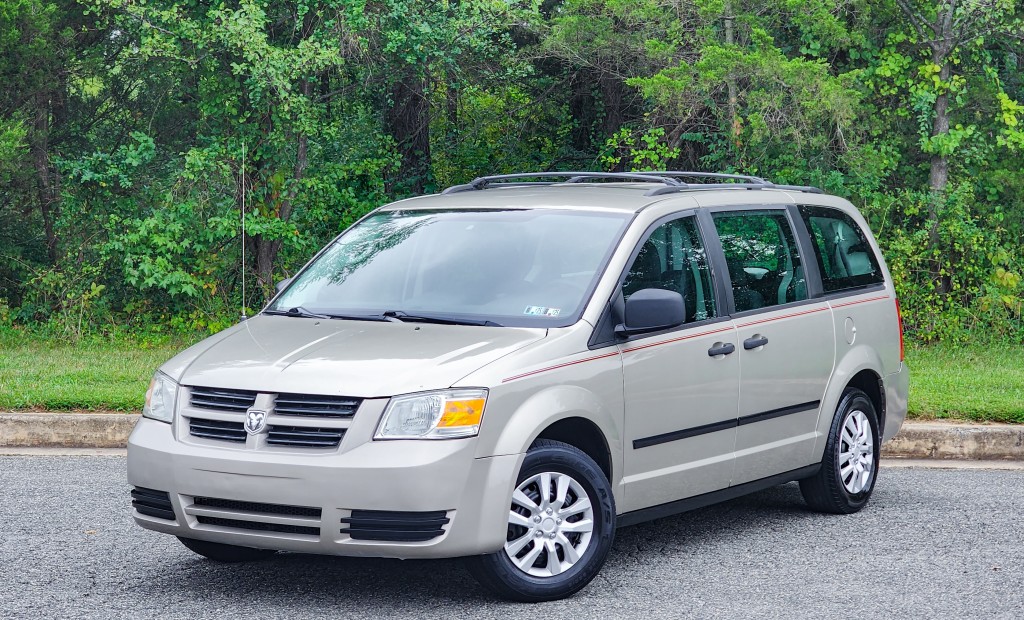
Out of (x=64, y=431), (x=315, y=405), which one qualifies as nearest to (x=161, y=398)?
(x=315, y=405)

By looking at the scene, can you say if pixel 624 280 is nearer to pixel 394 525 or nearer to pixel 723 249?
pixel 723 249

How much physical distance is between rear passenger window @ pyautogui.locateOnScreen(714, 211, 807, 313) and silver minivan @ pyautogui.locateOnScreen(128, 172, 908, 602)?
2cm

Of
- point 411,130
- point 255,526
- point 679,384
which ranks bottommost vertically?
point 255,526

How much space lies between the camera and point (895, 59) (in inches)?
647

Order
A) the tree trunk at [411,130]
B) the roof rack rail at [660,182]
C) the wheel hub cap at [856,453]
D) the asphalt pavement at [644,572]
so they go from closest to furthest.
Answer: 1. the asphalt pavement at [644,572]
2. the roof rack rail at [660,182]
3. the wheel hub cap at [856,453]
4. the tree trunk at [411,130]

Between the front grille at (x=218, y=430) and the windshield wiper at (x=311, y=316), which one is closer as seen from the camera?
the front grille at (x=218, y=430)

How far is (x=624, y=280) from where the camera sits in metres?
6.33

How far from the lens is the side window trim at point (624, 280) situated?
20.0 feet

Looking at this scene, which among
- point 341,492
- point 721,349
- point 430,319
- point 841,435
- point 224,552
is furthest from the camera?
point 841,435

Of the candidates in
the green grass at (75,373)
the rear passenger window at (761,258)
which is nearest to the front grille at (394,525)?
the rear passenger window at (761,258)

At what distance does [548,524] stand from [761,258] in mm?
2244

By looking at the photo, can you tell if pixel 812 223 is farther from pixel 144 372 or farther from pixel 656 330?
pixel 144 372

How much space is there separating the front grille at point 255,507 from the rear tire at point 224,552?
70 centimetres

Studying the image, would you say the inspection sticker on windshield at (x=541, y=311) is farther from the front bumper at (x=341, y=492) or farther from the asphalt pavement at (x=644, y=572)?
the asphalt pavement at (x=644, y=572)
